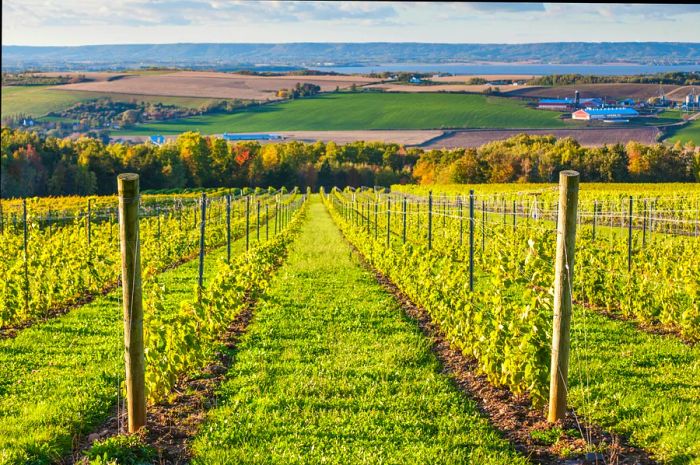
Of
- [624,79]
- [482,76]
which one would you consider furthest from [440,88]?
[624,79]

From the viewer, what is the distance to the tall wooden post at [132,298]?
4.94 metres

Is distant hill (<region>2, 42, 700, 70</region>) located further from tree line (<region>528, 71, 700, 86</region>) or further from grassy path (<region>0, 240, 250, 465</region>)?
grassy path (<region>0, 240, 250, 465</region>)

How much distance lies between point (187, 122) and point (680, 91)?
65614 millimetres

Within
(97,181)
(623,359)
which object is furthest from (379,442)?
(97,181)

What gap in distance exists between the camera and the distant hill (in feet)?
427

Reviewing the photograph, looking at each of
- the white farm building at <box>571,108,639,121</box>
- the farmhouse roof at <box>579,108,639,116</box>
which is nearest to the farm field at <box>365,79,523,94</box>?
the white farm building at <box>571,108,639,121</box>

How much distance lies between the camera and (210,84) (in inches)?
4921

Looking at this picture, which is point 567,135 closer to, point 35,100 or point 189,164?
point 189,164

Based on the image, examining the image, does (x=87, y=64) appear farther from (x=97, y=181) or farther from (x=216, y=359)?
(x=216, y=359)

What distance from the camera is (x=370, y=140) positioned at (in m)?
92.2

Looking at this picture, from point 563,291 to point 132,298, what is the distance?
9.73ft

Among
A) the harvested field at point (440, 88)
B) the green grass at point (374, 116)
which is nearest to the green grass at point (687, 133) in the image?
the green grass at point (374, 116)

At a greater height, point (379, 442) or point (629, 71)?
point (629, 71)

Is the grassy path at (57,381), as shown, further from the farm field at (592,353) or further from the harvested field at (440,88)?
the harvested field at (440,88)
